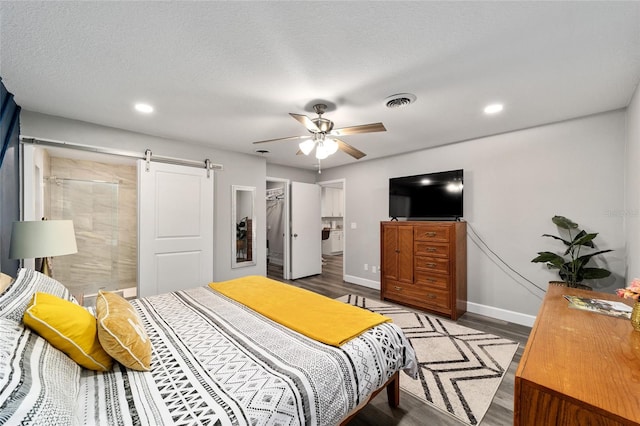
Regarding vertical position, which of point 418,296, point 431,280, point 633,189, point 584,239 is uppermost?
point 633,189

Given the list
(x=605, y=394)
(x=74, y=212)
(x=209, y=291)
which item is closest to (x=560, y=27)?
(x=605, y=394)

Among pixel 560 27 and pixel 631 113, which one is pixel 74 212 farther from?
pixel 631 113

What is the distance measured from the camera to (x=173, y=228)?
11.5 ft

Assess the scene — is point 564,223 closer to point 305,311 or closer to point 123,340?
point 305,311

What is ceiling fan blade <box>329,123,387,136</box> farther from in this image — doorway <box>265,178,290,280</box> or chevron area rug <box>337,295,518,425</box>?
doorway <box>265,178,290,280</box>

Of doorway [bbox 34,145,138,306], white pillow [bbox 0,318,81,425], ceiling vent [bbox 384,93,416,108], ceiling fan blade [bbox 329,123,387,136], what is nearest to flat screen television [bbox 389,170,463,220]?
ceiling vent [bbox 384,93,416,108]

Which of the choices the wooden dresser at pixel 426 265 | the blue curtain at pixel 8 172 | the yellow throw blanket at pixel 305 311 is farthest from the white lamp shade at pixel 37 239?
the wooden dresser at pixel 426 265

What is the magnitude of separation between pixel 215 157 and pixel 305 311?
9.83 ft

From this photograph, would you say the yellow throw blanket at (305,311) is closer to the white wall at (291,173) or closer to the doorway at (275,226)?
the white wall at (291,173)

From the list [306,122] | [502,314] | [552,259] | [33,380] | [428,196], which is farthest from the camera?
[428,196]

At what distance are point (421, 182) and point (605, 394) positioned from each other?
3323mm

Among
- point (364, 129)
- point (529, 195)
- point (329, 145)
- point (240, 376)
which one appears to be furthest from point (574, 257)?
point (240, 376)

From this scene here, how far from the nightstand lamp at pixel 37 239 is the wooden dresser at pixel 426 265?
12.0 feet

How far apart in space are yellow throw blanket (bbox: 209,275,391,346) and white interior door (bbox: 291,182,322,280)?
277 centimetres
